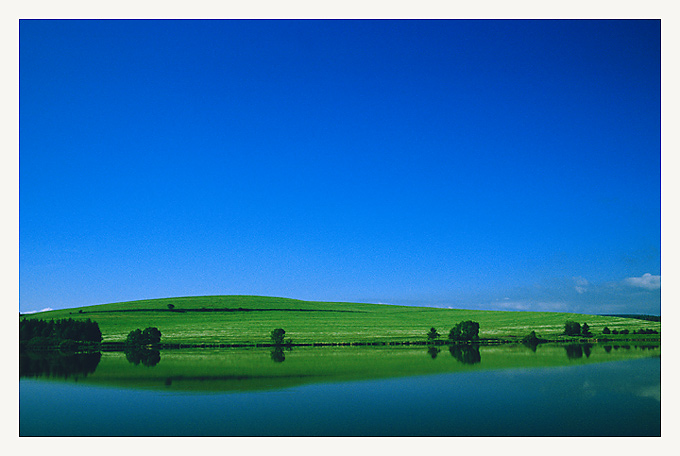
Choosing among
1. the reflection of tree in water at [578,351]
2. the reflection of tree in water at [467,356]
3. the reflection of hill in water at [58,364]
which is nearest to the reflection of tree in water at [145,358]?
the reflection of hill in water at [58,364]

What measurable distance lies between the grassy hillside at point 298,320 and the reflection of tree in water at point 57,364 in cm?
1282

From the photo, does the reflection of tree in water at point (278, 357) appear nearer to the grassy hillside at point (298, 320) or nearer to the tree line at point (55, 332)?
A: the grassy hillside at point (298, 320)

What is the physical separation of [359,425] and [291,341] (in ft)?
124

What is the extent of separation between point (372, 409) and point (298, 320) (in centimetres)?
5719

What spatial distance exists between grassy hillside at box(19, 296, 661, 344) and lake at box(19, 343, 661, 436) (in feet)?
74.3

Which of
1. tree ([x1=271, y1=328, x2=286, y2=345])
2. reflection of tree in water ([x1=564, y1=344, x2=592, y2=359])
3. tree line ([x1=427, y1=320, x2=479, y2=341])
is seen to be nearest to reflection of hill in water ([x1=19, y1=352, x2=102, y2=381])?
tree ([x1=271, y1=328, x2=286, y2=345])

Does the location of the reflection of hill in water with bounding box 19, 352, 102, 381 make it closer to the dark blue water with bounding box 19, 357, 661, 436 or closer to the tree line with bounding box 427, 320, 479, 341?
the dark blue water with bounding box 19, 357, 661, 436

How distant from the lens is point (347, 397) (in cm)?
1964

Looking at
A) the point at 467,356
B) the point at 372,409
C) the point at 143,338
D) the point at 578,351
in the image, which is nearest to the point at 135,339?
the point at 143,338

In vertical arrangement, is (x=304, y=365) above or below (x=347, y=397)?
below

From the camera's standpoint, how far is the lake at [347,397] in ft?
50.0

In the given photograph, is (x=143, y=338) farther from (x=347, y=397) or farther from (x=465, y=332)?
(x=347, y=397)

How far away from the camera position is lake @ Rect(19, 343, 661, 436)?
15227 mm

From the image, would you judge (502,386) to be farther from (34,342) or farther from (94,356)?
(34,342)
